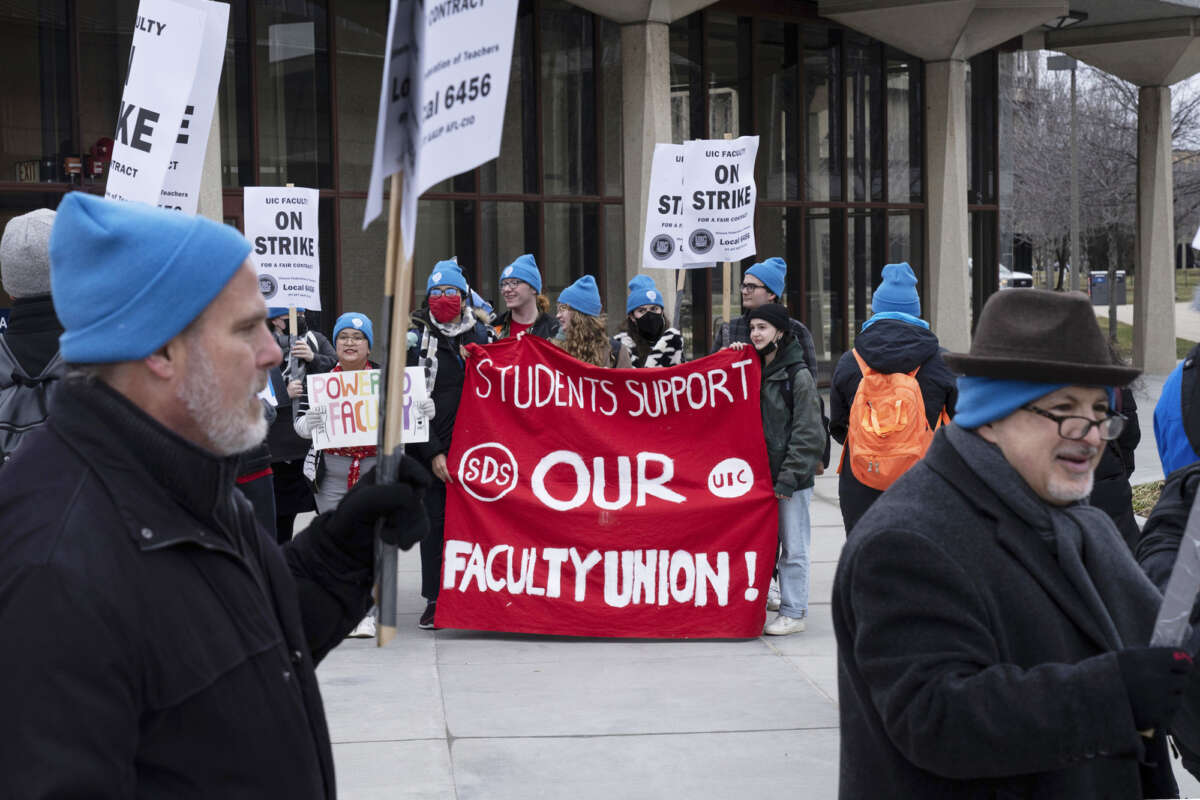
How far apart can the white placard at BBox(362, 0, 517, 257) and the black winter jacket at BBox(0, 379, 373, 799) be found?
676 mm

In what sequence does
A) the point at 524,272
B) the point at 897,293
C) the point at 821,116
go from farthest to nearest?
the point at 821,116
the point at 524,272
the point at 897,293

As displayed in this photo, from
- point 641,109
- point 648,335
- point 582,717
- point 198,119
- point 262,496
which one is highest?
point 641,109

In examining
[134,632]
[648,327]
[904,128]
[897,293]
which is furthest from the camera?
[904,128]

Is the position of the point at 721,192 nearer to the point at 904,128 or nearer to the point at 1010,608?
the point at 1010,608

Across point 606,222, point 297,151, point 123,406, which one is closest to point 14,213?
point 297,151

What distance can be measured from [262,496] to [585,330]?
210 centimetres

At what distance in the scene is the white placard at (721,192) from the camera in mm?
10367

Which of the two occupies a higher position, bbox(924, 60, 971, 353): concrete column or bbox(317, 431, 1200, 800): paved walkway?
bbox(924, 60, 971, 353): concrete column

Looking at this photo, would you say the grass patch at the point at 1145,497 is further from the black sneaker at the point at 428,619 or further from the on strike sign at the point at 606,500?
the black sneaker at the point at 428,619

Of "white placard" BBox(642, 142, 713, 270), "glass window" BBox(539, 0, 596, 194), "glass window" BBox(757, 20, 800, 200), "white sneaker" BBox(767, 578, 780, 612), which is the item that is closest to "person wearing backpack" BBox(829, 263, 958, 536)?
"white sneaker" BBox(767, 578, 780, 612)

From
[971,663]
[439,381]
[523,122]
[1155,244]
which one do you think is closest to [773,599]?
[439,381]

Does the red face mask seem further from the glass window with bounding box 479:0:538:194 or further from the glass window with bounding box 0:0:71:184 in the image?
the glass window with bounding box 479:0:538:194

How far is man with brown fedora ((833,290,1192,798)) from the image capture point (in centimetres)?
235

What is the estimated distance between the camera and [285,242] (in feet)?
30.3
